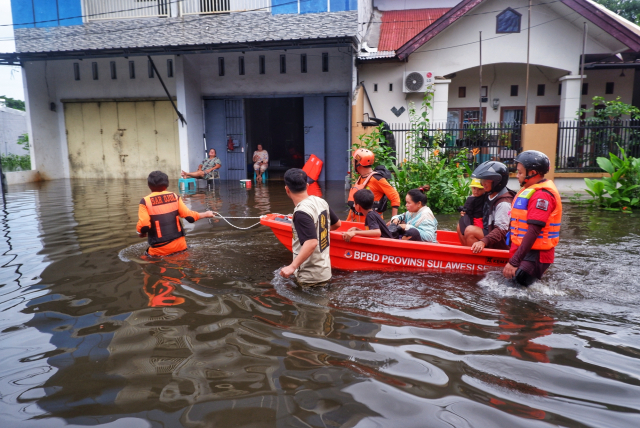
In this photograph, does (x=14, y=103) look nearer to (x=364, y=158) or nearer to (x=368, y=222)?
(x=364, y=158)

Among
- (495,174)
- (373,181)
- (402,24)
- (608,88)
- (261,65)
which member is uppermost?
(402,24)

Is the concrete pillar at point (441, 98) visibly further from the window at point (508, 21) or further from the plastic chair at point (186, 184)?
the plastic chair at point (186, 184)

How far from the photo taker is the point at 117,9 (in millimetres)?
17000

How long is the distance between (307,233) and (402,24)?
16.0 metres

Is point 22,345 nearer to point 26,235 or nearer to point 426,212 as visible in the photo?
point 426,212

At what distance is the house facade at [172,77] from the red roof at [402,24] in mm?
1753

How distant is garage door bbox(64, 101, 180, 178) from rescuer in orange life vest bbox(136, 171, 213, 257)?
1316cm

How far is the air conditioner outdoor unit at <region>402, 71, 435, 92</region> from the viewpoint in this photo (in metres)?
15.3

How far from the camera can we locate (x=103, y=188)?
52.0ft

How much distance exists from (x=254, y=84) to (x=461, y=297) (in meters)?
14.5

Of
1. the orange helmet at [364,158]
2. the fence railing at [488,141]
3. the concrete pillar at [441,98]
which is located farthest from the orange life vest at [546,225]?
the concrete pillar at [441,98]

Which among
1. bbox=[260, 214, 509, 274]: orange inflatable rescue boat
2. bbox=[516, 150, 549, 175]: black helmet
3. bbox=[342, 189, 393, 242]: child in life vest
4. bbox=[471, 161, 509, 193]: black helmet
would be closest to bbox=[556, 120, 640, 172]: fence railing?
bbox=[471, 161, 509, 193]: black helmet

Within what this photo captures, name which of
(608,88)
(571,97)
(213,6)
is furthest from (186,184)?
(608,88)

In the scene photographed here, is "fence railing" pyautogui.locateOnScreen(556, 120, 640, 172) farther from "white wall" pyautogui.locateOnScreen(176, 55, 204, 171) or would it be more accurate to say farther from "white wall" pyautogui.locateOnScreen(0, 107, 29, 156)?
"white wall" pyautogui.locateOnScreen(0, 107, 29, 156)
